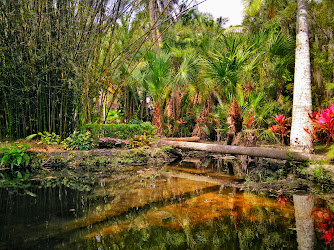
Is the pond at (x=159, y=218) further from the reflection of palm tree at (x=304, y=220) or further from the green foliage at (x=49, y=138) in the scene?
the green foliage at (x=49, y=138)

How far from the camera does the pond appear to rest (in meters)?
2.17

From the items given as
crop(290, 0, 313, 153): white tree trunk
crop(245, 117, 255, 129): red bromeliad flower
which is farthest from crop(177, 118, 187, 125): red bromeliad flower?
crop(290, 0, 313, 153): white tree trunk

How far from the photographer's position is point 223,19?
64.7ft

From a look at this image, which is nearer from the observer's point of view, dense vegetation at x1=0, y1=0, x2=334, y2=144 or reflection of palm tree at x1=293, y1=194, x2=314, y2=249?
reflection of palm tree at x1=293, y1=194, x2=314, y2=249

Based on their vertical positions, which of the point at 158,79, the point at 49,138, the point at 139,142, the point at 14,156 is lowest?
the point at 14,156

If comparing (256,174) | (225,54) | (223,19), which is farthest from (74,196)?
(223,19)

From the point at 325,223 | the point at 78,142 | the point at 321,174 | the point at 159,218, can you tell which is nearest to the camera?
the point at 325,223

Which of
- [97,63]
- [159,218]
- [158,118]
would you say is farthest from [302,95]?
[158,118]

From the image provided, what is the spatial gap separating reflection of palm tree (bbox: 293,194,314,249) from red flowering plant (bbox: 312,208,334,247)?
2.2 inches

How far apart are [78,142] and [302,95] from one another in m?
5.01

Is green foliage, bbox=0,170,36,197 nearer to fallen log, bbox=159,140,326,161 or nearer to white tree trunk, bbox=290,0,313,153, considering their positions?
fallen log, bbox=159,140,326,161

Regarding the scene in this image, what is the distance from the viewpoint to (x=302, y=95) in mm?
5297

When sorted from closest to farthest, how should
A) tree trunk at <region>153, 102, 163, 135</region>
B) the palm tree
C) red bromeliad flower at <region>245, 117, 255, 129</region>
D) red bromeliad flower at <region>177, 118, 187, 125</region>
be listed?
red bromeliad flower at <region>245, 117, 255, 129</region>, the palm tree, tree trunk at <region>153, 102, 163, 135</region>, red bromeliad flower at <region>177, 118, 187, 125</region>

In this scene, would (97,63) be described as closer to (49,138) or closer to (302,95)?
(49,138)
